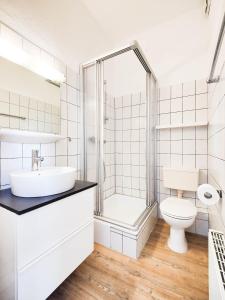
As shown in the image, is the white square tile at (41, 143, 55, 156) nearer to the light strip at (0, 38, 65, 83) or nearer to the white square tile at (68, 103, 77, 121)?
the white square tile at (68, 103, 77, 121)

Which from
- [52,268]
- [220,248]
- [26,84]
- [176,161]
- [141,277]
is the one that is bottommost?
[141,277]

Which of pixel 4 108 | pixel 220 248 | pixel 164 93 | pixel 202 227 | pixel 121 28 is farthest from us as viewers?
pixel 121 28

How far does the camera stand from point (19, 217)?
30.0 inches

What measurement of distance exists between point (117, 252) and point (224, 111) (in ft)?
4.95

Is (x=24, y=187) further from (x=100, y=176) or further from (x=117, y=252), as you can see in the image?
(x=117, y=252)

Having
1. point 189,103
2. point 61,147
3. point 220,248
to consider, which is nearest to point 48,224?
point 61,147

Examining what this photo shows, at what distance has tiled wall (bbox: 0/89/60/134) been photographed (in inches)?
44.0

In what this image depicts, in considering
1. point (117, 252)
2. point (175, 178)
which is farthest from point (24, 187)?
point (175, 178)

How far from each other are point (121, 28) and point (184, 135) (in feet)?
6.04

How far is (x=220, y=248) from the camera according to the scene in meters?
0.77

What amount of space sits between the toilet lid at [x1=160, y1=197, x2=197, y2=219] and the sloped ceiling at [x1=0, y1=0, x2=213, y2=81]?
1.66 m

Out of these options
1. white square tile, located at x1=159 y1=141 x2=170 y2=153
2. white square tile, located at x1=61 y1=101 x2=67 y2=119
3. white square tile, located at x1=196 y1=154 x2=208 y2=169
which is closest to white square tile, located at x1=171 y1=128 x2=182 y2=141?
white square tile, located at x1=159 y1=141 x2=170 y2=153

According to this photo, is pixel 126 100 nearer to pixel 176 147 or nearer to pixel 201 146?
pixel 176 147

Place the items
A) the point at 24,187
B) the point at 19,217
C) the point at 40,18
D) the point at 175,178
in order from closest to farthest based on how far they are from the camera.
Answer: the point at 19,217 → the point at 24,187 → the point at 40,18 → the point at 175,178
